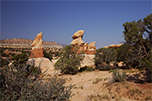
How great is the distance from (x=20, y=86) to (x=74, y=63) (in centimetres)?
1065

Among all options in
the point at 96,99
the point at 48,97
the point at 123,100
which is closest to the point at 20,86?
the point at 48,97

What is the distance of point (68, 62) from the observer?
41.4 ft

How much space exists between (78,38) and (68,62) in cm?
861

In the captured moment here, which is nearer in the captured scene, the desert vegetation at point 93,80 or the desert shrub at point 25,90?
the desert shrub at point 25,90

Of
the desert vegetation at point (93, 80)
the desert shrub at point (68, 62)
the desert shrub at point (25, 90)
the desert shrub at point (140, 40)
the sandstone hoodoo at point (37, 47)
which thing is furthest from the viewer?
the sandstone hoodoo at point (37, 47)

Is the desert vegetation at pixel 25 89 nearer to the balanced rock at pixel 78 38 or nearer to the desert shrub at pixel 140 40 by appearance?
the desert shrub at pixel 140 40

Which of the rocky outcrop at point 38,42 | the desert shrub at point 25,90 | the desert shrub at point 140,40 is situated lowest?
the desert shrub at point 25,90

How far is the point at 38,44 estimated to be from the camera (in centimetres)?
1591

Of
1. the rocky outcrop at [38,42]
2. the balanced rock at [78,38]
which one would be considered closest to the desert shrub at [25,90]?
the rocky outcrop at [38,42]

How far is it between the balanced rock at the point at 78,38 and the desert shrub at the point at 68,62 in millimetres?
5580

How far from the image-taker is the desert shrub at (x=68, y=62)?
12651mm

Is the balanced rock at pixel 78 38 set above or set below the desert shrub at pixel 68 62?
above

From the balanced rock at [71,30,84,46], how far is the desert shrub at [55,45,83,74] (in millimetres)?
5580

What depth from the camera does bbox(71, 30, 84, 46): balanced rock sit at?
65.7ft
